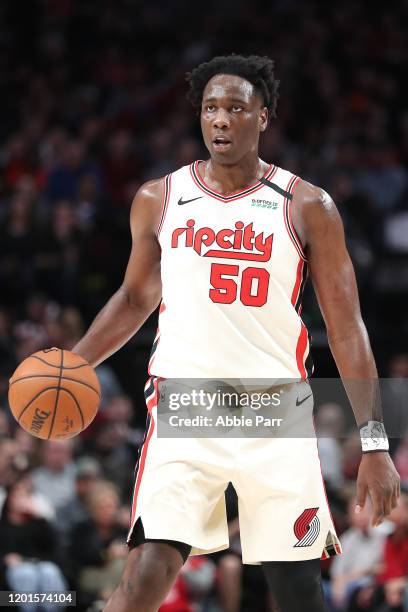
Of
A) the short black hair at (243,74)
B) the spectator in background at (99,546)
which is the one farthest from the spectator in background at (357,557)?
the short black hair at (243,74)

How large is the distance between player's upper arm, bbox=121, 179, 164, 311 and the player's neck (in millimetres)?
237

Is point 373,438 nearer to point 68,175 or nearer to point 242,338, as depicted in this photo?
point 242,338

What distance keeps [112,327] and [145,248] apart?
383 mm

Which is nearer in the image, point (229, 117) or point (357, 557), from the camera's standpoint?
point (229, 117)

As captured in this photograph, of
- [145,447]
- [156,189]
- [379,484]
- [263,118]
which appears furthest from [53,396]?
[263,118]

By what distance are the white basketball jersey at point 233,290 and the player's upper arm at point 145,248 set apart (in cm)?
13

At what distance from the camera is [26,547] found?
25.1 feet

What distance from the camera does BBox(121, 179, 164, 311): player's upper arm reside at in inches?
183

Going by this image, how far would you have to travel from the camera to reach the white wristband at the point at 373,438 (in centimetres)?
417

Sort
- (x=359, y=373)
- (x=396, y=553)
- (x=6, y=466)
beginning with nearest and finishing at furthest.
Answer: (x=359, y=373), (x=396, y=553), (x=6, y=466)

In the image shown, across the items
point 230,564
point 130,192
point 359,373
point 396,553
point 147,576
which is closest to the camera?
point 147,576

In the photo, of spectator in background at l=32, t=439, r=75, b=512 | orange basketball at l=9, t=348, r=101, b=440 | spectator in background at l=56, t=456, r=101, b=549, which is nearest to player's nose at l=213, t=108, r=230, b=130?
orange basketball at l=9, t=348, r=101, b=440

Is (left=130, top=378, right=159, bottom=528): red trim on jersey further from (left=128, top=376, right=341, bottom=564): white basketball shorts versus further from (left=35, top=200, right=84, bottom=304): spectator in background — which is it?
(left=35, top=200, right=84, bottom=304): spectator in background

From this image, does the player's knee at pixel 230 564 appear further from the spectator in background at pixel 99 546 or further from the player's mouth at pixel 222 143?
the player's mouth at pixel 222 143
